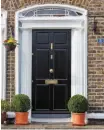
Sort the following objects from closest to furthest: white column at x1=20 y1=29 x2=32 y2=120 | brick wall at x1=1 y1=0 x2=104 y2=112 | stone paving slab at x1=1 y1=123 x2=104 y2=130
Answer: stone paving slab at x1=1 y1=123 x2=104 y2=130 < brick wall at x1=1 y1=0 x2=104 y2=112 < white column at x1=20 y1=29 x2=32 y2=120

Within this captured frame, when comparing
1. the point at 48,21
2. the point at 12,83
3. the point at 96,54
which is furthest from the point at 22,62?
the point at 96,54

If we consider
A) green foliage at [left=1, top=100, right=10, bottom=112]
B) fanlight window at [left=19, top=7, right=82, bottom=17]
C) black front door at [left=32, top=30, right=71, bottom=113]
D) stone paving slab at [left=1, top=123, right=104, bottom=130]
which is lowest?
stone paving slab at [left=1, top=123, right=104, bottom=130]

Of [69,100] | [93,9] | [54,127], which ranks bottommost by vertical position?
[54,127]

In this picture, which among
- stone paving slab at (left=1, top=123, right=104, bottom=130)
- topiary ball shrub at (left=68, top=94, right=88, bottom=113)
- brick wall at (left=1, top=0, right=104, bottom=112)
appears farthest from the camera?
brick wall at (left=1, top=0, right=104, bottom=112)

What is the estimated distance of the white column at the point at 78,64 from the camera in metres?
8.88

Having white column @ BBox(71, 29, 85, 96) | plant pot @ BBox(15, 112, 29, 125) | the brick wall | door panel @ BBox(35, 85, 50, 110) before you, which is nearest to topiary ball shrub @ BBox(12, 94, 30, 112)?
plant pot @ BBox(15, 112, 29, 125)

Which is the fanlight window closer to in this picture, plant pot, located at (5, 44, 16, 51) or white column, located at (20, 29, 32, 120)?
white column, located at (20, 29, 32, 120)

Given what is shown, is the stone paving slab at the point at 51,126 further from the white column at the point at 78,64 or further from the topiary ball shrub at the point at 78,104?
the white column at the point at 78,64

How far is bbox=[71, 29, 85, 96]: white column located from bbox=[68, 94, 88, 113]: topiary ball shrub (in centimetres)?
51

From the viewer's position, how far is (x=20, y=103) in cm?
834

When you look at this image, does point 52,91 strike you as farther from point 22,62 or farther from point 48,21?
point 48,21

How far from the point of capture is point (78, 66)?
8898 millimetres

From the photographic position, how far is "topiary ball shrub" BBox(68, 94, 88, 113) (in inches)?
326

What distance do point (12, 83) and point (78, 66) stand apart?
1715 mm
